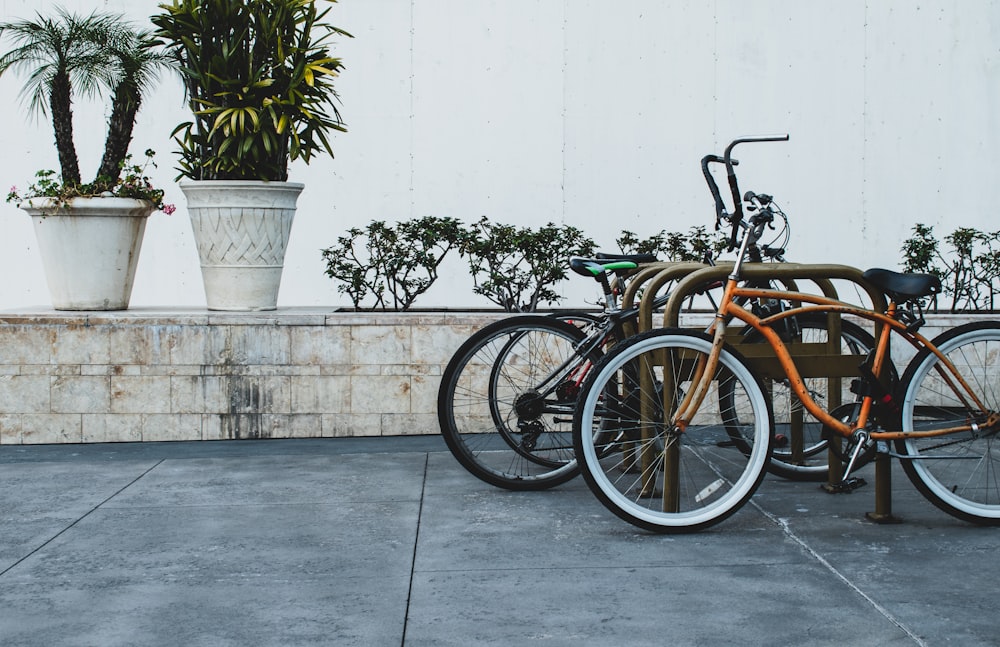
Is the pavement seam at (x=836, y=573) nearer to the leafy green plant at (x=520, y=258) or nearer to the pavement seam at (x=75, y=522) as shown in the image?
the leafy green plant at (x=520, y=258)

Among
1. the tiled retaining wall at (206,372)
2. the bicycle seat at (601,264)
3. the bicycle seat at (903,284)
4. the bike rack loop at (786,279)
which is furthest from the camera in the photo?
the tiled retaining wall at (206,372)

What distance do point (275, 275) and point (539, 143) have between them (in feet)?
7.72

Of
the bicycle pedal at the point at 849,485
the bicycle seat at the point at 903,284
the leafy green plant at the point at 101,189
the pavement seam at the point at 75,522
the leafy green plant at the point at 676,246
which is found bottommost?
the pavement seam at the point at 75,522

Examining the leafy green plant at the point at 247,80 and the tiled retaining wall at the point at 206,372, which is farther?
the leafy green plant at the point at 247,80

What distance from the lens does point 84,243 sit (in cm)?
628

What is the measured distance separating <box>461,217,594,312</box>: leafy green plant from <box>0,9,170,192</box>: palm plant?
2.13m

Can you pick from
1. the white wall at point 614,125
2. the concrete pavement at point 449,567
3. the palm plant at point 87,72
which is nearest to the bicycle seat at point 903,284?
the concrete pavement at point 449,567

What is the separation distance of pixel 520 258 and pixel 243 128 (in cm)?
184

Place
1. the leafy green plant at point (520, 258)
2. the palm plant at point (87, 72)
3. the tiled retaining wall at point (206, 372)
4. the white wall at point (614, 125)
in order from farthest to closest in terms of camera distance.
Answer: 1. the white wall at point (614, 125)
2. the leafy green plant at point (520, 258)
3. the palm plant at point (87, 72)
4. the tiled retaining wall at point (206, 372)

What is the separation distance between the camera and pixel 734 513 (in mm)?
4086

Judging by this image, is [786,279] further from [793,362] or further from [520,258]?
[520,258]

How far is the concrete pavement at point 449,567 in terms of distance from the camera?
2990 millimetres

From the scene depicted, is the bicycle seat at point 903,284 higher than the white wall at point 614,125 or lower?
lower

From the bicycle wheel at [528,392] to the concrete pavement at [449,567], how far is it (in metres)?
0.13
